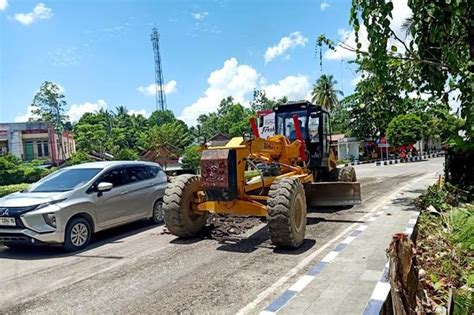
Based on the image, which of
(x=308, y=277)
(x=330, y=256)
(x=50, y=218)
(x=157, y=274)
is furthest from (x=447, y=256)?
(x=50, y=218)

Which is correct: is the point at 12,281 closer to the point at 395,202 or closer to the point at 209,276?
the point at 209,276

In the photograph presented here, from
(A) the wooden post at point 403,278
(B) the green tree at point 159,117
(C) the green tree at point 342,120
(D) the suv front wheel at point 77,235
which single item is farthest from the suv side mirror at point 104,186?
(B) the green tree at point 159,117

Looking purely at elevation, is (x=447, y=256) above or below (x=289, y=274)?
above

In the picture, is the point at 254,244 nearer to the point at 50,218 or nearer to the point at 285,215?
the point at 285,215

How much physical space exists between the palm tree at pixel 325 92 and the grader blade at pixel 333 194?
51883mm

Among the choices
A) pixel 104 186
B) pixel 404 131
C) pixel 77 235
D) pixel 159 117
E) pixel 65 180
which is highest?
pixel 159 117

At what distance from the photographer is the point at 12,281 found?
577cm

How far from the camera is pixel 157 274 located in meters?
5.72

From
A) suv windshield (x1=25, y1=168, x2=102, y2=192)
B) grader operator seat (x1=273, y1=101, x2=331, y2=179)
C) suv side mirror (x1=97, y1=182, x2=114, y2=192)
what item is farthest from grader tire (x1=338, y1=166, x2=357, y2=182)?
suv windshield (x1=25, y1=168, x2=102, y2=192)

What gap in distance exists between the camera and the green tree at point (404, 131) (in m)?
40.4

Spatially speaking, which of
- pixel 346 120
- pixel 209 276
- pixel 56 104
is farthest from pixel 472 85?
pixel 56 104

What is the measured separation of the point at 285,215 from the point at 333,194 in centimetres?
359

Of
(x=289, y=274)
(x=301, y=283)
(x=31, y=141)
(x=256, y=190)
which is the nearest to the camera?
(x=301, y=283)

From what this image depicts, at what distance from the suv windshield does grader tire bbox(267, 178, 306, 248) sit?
154 inches
